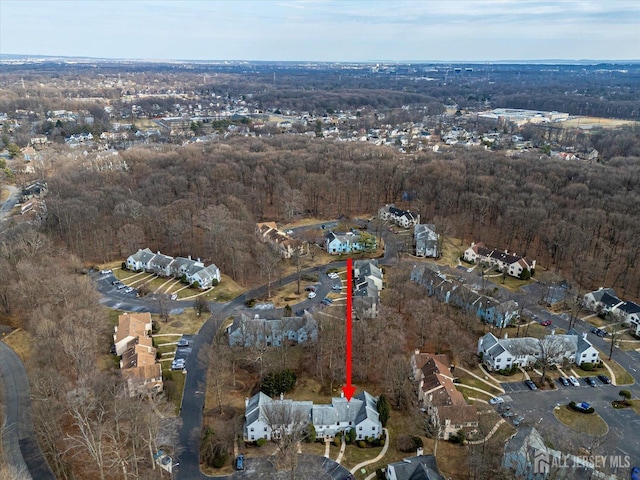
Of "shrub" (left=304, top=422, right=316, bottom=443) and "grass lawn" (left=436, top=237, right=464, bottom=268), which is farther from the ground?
"grass lawn" (left=436, top=237, right=464, bottom=268)

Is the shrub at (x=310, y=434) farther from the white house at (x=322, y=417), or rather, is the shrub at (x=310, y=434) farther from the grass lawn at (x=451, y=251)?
the grass lawn at (x=451, y=251)

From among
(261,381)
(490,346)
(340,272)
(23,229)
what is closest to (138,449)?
(261,381)

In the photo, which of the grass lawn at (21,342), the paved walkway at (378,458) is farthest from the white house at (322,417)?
the grass lawn at (21,342)

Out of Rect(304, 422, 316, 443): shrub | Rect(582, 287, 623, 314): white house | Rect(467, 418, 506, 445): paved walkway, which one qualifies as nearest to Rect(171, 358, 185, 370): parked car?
Rect(304, 422, 316, 443): shrub

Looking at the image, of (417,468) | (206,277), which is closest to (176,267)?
(206,277)

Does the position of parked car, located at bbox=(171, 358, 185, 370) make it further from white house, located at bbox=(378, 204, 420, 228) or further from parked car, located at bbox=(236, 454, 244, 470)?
white house, located at bbox=(378, 204, 420, 228)

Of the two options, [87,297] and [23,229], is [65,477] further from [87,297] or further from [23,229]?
[23,229]
